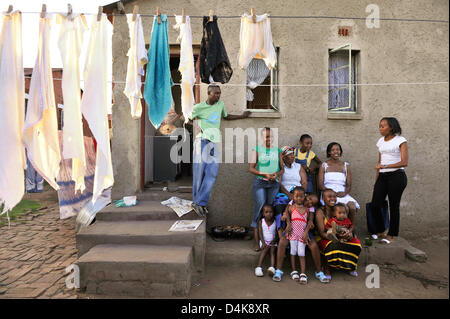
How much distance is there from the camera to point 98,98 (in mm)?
3039

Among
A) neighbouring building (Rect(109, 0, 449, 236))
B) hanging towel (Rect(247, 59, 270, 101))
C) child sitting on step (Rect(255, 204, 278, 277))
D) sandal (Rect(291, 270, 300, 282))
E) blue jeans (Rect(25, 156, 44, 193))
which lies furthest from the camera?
blue jeans (Rect(25, 156, 44, 193))

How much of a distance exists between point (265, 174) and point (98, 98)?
2.49 meters

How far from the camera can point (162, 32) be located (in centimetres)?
343

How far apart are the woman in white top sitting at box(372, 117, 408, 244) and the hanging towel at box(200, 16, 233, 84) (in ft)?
8.31

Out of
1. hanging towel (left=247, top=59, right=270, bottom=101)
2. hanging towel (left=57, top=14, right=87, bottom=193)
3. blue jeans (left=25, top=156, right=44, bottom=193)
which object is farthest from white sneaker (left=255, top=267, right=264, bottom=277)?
blue jeans (left=25, top=156, right=44, bottom=193)

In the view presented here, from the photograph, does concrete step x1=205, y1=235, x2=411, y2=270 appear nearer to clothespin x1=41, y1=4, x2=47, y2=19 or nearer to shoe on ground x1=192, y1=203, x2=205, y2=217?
shoe on ground x1=192, y1=203, x2=205, y2=217

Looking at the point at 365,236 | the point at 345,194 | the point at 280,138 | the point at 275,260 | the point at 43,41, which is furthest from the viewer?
the point at 280,138

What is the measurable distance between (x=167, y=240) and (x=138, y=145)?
208cm

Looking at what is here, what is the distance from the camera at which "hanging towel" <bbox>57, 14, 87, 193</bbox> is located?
2990 mm

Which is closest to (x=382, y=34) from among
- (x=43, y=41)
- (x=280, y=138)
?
(x=280, y=138)

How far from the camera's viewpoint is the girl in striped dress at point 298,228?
142 inches

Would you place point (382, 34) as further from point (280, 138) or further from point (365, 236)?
Answer: point (365, 236)

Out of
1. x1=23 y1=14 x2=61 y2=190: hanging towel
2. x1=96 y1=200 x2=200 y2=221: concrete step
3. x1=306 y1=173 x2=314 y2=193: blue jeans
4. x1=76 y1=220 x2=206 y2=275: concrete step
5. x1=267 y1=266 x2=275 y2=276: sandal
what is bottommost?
x1=267 y1=266 x2=275 y2=276: sandal

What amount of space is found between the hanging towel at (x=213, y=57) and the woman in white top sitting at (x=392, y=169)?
253 centimetres
